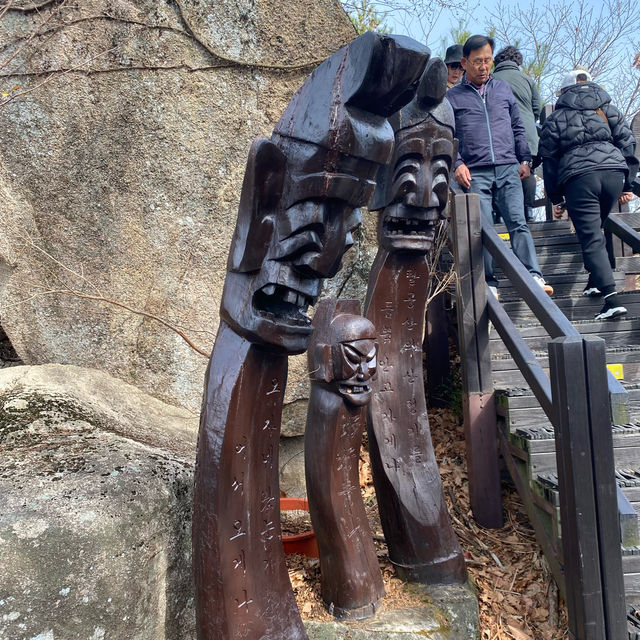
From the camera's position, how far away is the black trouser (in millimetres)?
4504

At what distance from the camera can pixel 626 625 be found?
2.46 m

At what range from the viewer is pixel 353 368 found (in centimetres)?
264

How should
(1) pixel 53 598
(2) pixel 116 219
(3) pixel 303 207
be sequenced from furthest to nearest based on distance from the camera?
(2) pixel 116 219
(3) pixel 303 207
(1) pixel 53 598

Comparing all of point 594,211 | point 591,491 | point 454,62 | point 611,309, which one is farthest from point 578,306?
point 454,62

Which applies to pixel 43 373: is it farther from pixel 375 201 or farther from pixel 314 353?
pixel 375 201

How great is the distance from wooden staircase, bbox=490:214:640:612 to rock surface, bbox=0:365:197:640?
6.47 feet

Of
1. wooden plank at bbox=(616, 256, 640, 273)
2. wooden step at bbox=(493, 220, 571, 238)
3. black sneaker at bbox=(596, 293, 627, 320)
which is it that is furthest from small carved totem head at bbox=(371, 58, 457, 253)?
wooden step at bbox=(493, 220, 571, 238)


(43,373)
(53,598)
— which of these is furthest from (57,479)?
(43,373)

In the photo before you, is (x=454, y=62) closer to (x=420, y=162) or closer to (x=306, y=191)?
(x=420, y=162)

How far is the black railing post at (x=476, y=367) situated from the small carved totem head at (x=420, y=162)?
1.00 metres

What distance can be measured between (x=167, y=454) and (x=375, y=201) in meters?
1.72

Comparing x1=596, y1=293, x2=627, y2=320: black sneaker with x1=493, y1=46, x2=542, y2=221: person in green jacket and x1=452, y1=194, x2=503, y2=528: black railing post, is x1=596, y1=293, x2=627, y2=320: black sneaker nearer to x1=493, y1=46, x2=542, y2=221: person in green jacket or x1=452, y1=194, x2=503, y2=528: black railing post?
x1=452, y1=194, x2=503, y2=528: black railing post

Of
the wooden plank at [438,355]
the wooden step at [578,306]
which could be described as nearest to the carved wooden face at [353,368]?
the wooden step at [578,306]

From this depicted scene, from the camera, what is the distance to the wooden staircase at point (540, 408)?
2.97 metres
